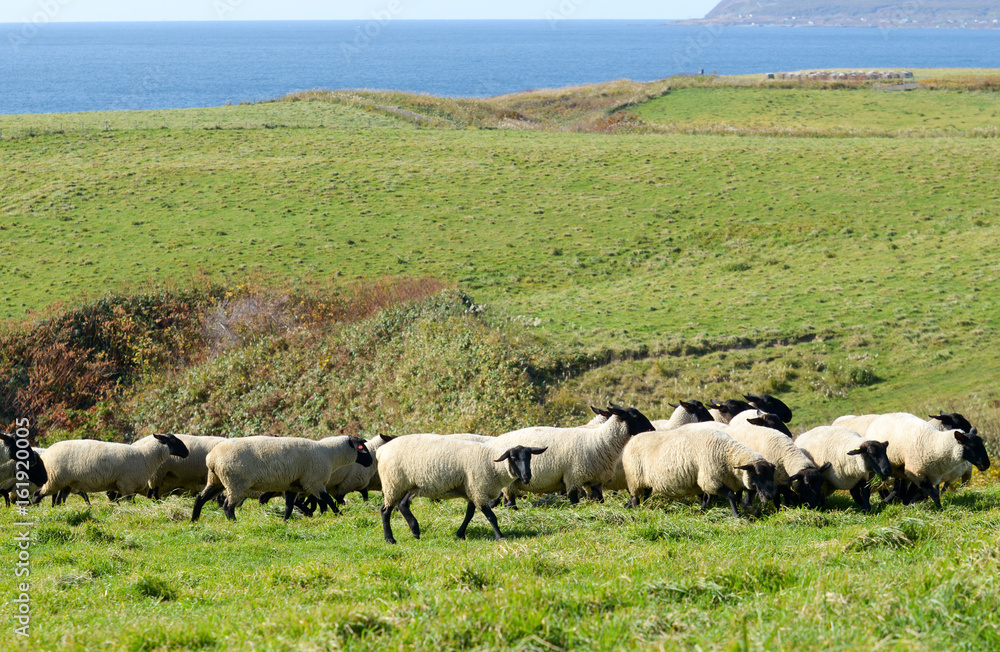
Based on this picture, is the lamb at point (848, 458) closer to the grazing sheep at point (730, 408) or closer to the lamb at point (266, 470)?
the grazing sheep at point (730, 408)

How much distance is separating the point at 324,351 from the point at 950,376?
20.9m

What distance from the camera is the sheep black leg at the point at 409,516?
44.5 feet

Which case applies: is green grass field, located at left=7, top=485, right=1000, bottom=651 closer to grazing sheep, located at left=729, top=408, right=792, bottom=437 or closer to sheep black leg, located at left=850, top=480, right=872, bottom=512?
sheep black leg, located at left=850, top=480, right=872, bottom=512

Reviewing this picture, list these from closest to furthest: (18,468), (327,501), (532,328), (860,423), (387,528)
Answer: (387,528), (327,501), (18,468), (860,423), (532,328)

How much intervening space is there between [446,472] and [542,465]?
9.05 feet

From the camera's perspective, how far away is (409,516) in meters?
13.8

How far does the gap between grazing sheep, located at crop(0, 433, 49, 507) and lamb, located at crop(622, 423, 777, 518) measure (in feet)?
38.4

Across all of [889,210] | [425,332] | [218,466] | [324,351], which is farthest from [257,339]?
[889,210]

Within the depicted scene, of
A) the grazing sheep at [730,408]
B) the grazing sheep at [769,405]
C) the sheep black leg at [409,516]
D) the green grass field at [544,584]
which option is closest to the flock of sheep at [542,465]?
the sheep black leg at [409,516]

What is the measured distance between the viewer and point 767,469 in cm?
1413

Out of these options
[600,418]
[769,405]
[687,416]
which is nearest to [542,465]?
[600,418]

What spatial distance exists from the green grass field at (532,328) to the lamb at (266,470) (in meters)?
0.67

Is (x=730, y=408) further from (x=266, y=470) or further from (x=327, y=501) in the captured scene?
(x=266, y=470)

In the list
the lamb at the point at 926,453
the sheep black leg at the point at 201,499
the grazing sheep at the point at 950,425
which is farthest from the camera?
the grazing sheep at the point at 950,425
